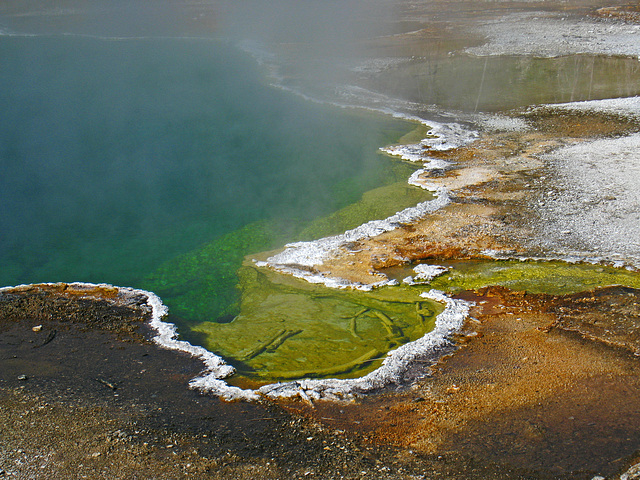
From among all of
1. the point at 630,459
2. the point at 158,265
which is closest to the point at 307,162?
the point at 158,265

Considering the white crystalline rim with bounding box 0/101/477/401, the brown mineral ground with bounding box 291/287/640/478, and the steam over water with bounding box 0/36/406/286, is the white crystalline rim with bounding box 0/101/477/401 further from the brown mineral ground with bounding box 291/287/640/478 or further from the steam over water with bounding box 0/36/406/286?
the steam over water with bounding box 0/36/406/286

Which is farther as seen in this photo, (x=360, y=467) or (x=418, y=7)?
(x=418, y=7)

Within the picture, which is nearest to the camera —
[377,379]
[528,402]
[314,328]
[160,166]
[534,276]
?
[528,402]

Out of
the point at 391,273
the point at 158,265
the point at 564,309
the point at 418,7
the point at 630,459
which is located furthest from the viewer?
the point at 418,7

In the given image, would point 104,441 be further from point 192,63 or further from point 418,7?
point 418,7

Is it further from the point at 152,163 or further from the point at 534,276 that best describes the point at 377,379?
the point at 152,163

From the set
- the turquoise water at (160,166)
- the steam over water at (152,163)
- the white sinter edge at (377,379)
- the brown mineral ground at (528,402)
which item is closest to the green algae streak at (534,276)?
the brown mineral ground at (528,402)

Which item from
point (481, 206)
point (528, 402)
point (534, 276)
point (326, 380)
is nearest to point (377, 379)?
point (326, 380)

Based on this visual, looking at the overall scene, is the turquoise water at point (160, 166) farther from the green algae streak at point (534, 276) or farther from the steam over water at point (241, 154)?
the green algae streak at point (534, 276)
